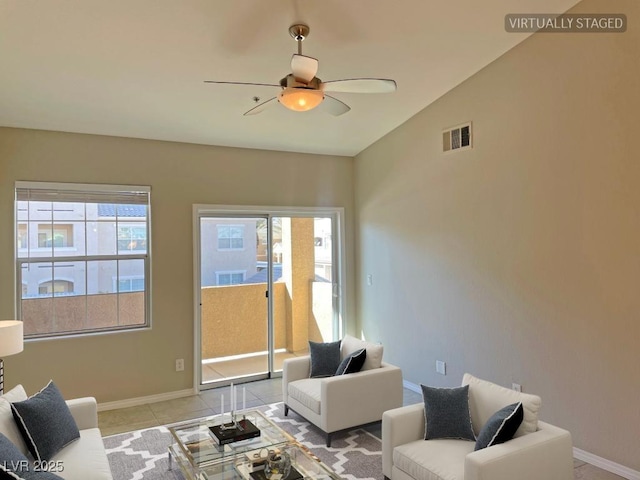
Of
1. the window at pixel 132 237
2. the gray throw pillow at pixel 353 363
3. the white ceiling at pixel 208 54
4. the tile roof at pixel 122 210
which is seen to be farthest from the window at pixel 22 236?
the gray throw pillow at pixel 353 363

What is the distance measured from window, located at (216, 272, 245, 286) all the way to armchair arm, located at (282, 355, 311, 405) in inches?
55.7

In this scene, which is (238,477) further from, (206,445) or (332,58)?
(332,58)

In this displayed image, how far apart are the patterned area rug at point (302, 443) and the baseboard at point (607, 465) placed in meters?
1.50

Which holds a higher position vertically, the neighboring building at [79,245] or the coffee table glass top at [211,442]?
the neighboring building at [79,245]

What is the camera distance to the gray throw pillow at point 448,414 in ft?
9.27

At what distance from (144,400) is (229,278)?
158 centimetres

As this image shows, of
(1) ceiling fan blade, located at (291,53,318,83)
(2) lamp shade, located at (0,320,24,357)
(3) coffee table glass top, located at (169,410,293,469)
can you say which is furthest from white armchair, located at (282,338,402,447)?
(1) ceiling fan blade, located at (291,53,318,83)

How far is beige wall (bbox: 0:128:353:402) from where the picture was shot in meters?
4.25

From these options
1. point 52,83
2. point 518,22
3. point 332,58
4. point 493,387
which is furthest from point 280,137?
point 493,387

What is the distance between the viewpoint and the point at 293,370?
4.30 meters

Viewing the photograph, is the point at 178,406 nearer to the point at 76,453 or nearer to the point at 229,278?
the point at 229,278

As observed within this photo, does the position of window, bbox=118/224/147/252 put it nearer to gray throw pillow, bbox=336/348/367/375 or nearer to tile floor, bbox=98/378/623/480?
tile floor, bbox=98/378/623/480

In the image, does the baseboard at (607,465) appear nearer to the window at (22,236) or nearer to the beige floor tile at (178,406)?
the beige floor tile at (178,406)

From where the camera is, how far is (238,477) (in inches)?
105
